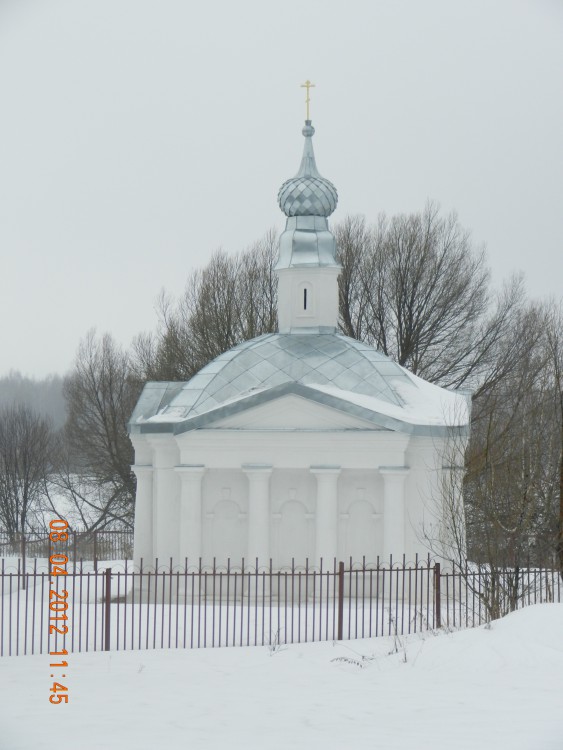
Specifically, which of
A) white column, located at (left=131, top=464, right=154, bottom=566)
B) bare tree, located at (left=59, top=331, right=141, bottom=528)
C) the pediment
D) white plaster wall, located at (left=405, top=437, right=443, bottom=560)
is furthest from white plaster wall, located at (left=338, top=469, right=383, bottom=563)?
bare tree, located at (left=59, top=331, right=141, bottom=528)

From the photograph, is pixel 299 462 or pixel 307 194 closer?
pixel 299 462

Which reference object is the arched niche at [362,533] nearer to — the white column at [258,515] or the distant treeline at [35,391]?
the white column at [258,515]

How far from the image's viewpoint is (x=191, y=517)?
728 inches

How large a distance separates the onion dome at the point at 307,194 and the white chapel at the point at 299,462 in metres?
3.40

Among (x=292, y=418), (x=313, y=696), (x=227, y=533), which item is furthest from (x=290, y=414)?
(x=313, y=696)

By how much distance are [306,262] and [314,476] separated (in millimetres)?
4557

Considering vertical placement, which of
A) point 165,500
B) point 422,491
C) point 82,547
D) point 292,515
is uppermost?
point 422,491

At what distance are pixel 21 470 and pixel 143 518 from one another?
1923 centimetres

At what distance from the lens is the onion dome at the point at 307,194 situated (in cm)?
2158

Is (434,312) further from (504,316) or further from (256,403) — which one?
(256,403)

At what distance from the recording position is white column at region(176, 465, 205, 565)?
60.6ft

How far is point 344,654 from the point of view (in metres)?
12.6

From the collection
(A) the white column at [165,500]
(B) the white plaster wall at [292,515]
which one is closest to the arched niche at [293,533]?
(B) the white plaster wall at [292,515]

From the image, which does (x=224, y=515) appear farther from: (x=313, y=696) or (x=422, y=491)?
(x=313, y=696)
